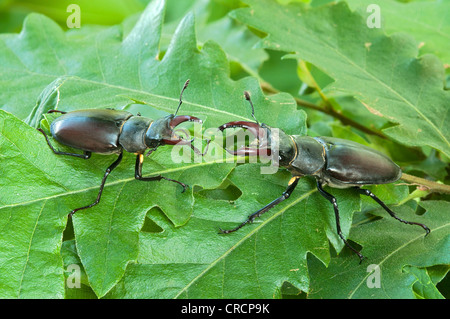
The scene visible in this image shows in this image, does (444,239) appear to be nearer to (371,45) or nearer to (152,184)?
(371,45)

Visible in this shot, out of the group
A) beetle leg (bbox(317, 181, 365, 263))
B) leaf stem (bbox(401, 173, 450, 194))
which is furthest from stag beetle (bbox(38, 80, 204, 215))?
leaf stem (bbox(401, 173, 450, 194))

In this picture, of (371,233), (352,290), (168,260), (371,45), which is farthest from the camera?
(371,45)

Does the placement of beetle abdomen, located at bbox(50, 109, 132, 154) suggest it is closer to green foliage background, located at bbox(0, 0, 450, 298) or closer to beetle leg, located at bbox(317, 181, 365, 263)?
green foliage background, located at bbox(0, 0, 450, 298)

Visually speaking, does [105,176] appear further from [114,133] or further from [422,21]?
[422,21]

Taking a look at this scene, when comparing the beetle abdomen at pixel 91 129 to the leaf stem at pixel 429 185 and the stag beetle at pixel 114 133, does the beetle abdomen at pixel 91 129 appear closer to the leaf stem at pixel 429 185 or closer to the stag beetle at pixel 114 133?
the stag beetle at pixel 114 133

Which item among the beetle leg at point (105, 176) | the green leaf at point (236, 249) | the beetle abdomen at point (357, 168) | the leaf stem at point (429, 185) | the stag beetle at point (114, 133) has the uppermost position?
the stag beetle at point (114, 133)

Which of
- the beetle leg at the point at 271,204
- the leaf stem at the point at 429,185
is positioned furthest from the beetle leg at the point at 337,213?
the leaf stem at the point at 429,185

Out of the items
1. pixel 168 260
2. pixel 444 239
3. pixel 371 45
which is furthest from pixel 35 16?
pixel 444 239
